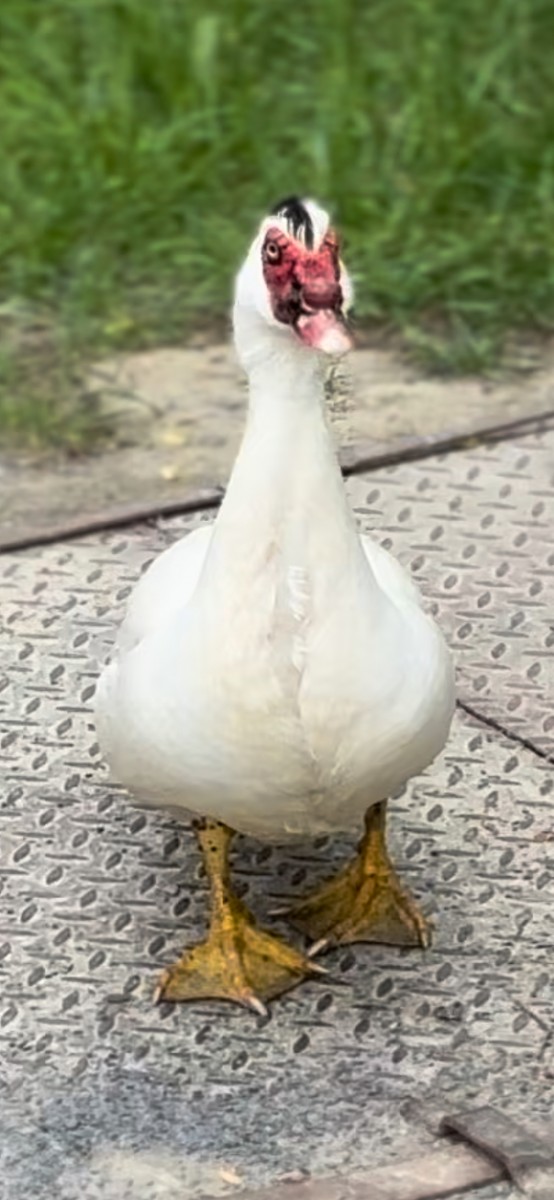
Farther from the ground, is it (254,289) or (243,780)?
(254,289)

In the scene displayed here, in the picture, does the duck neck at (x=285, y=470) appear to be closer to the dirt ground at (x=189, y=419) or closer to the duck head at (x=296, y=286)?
the duck head at (x=296, y=286)

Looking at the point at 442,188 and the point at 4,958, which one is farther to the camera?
the point at 442,188

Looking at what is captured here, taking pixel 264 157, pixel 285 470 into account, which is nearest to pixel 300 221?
pixel 285 470

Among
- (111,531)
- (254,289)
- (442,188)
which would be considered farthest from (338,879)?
(442,188)

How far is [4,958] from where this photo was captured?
3301mm

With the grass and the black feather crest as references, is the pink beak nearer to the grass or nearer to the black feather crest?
the black feather crest

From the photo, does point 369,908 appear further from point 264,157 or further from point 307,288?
point 264,157

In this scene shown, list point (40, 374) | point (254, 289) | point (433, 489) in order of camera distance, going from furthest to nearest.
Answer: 1. point (40, 374)
2. point (433, 489)
3. point (254, 289)

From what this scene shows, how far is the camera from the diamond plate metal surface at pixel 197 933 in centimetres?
296

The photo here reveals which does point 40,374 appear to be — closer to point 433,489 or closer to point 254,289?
point 433,489

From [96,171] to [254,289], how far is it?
2926 mm

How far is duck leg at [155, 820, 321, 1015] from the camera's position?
3223 millimetres

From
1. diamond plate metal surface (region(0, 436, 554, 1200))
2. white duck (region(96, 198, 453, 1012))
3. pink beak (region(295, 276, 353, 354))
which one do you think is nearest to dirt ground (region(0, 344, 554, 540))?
diamond plate metal surface (region(0, 436, 554, 1200))

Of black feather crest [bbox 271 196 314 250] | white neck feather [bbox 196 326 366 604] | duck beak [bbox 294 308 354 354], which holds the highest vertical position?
black feather crest [bbox 271 196 314 250]
